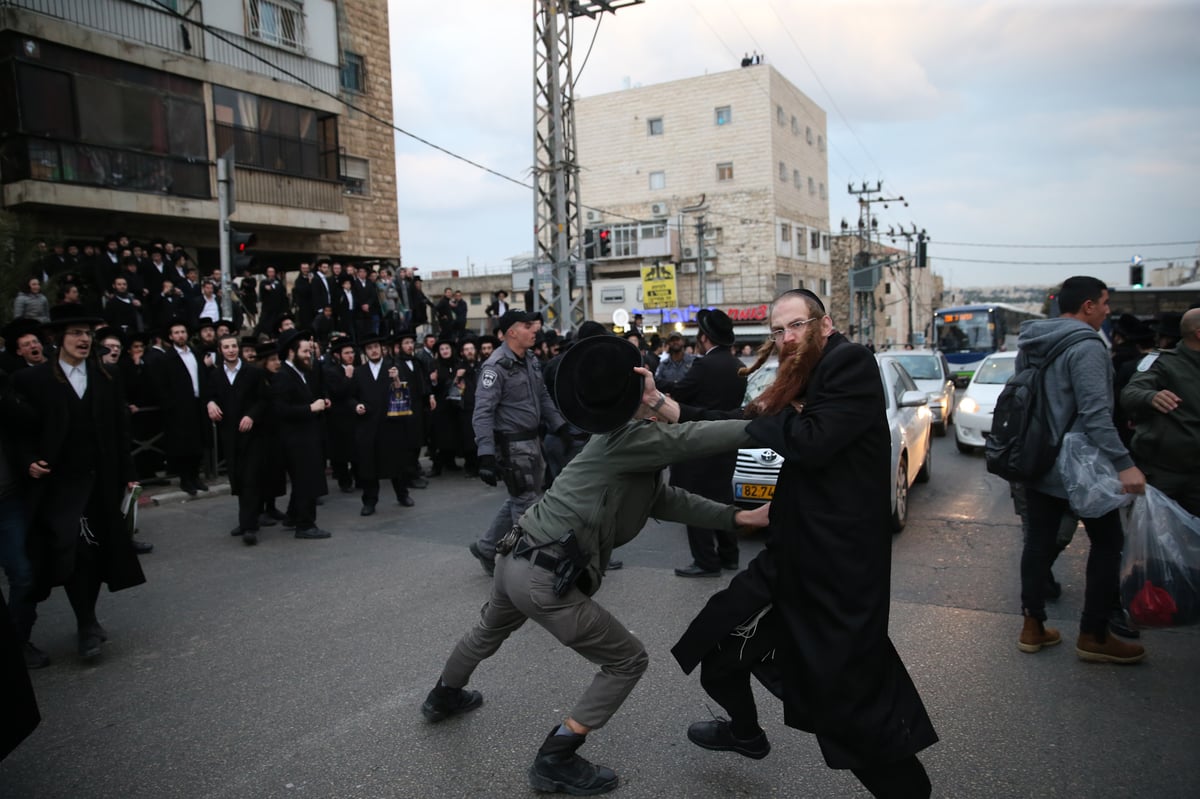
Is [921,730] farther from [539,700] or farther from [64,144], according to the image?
[64,144]

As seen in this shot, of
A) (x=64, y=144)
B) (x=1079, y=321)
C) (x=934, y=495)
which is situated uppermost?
(x=64, y=144)

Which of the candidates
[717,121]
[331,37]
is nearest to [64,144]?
[331,37]

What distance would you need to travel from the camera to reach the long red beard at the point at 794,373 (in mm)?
2627

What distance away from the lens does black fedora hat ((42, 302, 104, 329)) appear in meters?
4.93

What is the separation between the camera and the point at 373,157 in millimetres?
23562

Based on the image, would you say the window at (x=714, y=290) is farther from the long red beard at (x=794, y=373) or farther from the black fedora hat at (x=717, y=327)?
the long red beard at (x=794, y=373)

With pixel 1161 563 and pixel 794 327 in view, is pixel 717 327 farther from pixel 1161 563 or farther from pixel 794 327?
pixel 794 327

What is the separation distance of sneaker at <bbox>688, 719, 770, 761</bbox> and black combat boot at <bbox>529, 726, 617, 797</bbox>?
1.32 ft

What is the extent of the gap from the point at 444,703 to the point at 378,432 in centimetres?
563

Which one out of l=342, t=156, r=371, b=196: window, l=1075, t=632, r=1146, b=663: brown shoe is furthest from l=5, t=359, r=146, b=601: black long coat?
l=342, t=156, r=371, b=196: window

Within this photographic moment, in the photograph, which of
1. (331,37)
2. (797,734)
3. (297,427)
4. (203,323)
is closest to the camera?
(797,734)

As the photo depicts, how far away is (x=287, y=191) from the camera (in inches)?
778

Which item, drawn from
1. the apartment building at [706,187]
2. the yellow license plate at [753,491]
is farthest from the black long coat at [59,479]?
the apartment building at [706,187]

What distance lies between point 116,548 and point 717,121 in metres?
48.4
